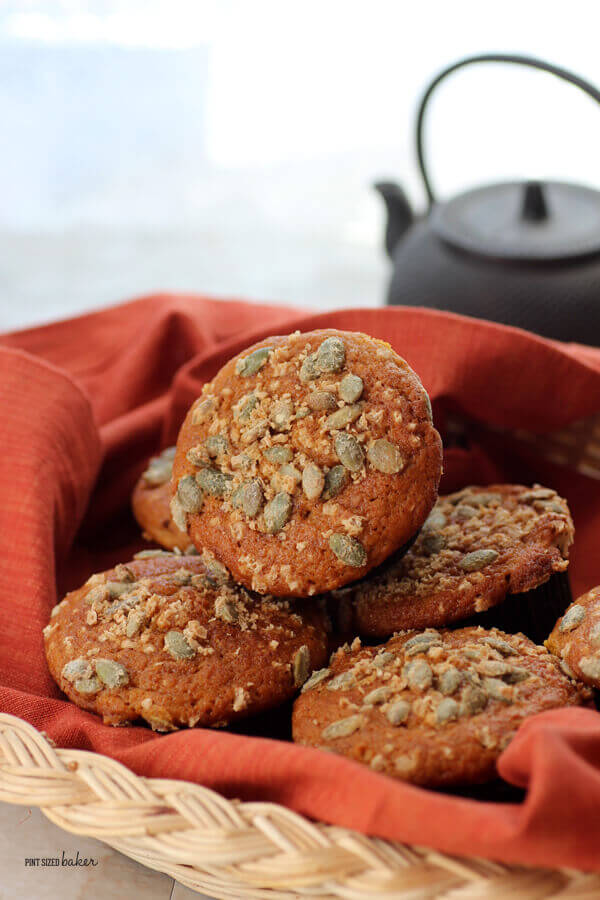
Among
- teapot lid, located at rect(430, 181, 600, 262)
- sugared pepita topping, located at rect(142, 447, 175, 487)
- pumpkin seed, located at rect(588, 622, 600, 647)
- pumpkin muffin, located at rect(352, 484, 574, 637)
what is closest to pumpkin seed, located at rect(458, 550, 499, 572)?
pumpkin muffin, located at rect(352, 484, 574, 637)

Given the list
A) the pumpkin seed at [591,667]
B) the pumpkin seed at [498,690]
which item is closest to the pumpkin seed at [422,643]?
the pumpkin seed at [498,690]

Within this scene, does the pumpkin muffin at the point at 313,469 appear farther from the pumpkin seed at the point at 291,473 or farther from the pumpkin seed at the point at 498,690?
the pumpkin seed at the point at 498,690

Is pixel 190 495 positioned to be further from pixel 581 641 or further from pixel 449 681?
pixel 581 641

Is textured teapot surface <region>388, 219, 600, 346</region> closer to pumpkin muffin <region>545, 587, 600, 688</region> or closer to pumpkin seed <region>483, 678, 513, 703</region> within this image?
pumpkin muffin <region>545, 587, 600, 688</region>

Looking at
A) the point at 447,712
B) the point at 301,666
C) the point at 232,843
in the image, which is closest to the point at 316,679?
the point at 301,666

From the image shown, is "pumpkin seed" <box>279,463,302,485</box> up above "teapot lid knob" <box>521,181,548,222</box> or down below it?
below

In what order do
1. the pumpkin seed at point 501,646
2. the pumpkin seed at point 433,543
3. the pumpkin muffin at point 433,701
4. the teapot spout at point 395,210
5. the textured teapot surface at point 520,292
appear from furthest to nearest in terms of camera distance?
the teapot spout at point 395,210 → the textured teapot surface at point 520,292 → the pumpkin seed at point 433,543 → the pumpkin seed at point 501,646 → the pumpkin muffin at point 433,701

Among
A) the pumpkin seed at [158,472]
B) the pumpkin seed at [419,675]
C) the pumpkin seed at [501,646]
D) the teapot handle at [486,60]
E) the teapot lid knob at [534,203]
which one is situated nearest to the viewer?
the pumpkin seed at [419,675]
